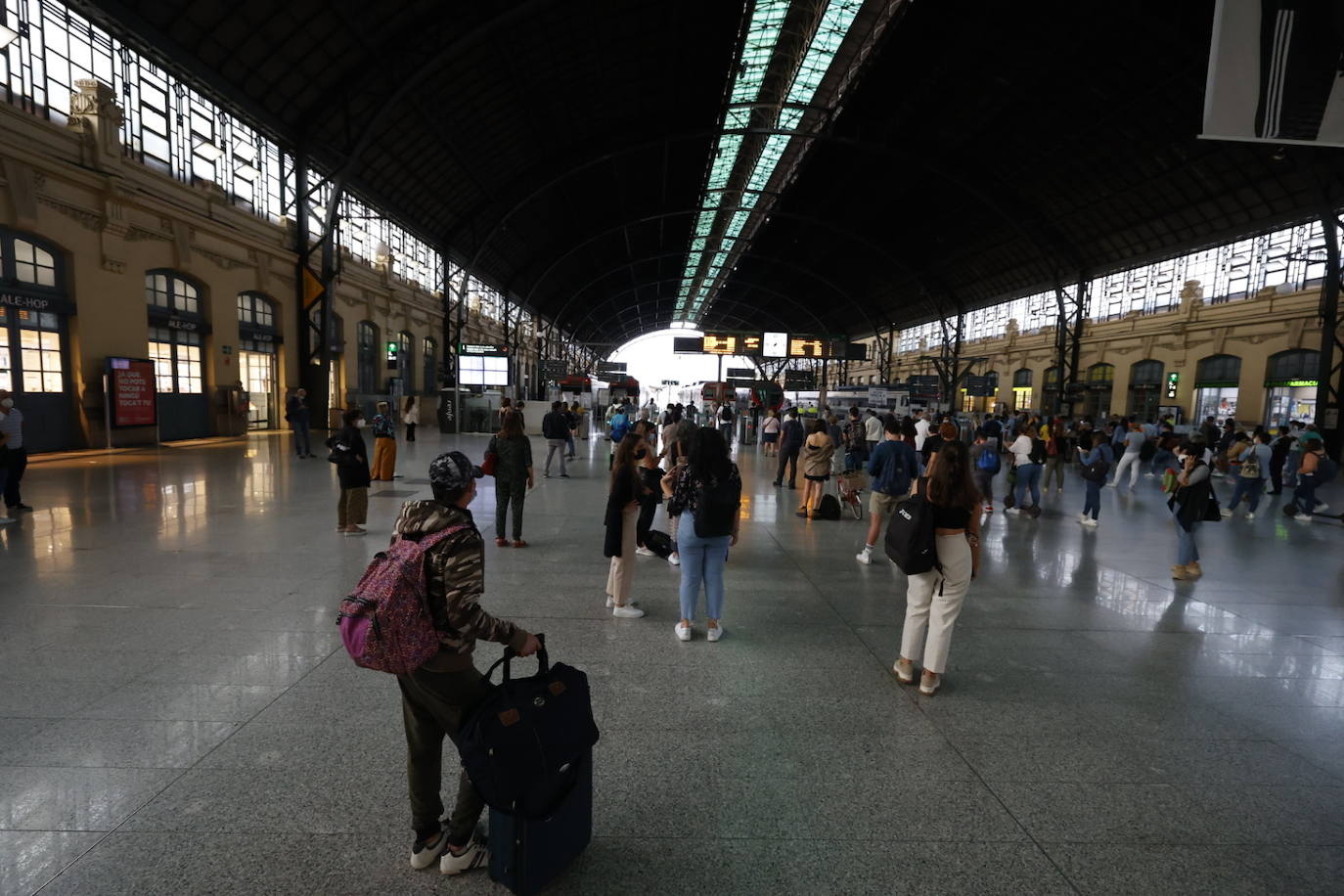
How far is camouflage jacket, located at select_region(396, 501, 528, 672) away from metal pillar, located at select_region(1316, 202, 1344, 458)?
27104 millimetres

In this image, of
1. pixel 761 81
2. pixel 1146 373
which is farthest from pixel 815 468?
pixel 1146 373

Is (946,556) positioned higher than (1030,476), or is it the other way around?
(946,556)

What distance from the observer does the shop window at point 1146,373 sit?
29987 millimetres

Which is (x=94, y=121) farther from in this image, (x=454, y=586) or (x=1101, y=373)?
(x=1101, y=373)

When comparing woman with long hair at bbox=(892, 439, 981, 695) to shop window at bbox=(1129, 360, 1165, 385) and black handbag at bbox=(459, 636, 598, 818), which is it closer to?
black handbag at bbox=(459, 636, 598, 818)

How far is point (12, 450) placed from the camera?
828 cm

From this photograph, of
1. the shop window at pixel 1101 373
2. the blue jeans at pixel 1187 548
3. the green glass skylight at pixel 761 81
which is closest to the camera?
the blue jeans at pixel 1187 548

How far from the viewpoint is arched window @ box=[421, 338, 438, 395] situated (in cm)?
3709

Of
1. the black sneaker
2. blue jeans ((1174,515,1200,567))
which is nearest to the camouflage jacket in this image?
the black sneaker

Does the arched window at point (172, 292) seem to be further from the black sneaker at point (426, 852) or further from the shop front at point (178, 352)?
the black sneaker at point (426, 852)

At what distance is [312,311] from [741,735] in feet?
85.3

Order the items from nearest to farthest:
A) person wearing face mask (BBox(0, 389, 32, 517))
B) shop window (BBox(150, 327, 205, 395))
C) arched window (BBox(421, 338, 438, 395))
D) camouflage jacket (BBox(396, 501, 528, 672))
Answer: camouflage jacket (BBox(396, 501, 528, 672))
person wearing face mask (BBox(0, 389, 32, 517))
shop window (BBox(150, 327, 205, 395))
arched window (BBox(421, 338, 438, 395))

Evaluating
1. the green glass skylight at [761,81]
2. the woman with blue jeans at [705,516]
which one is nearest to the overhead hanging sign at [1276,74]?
the woman with blue jeans at [705,516]

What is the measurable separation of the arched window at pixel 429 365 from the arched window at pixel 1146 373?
123 ft
